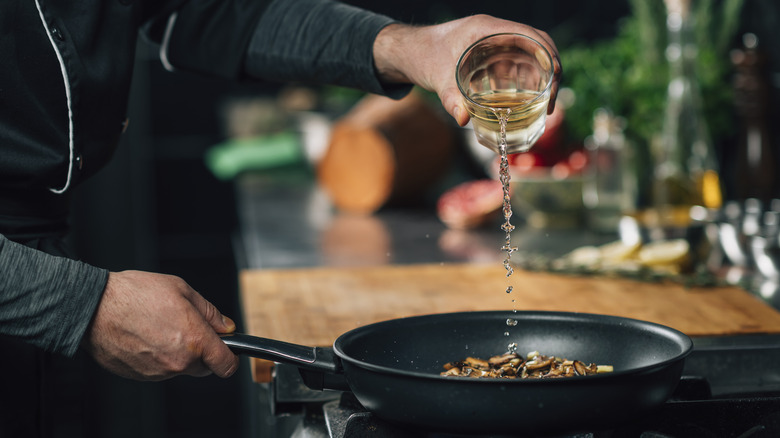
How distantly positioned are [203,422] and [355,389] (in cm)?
299

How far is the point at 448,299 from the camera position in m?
1.36

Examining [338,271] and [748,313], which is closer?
[748,313]

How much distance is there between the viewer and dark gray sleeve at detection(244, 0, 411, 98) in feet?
3.94

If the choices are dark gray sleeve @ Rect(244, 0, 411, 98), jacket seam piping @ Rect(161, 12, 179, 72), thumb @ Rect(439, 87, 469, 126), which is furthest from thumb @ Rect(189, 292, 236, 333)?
jacket seam piping @ Rect(161, 12, 179, 72)

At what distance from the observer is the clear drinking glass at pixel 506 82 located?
3.17ft

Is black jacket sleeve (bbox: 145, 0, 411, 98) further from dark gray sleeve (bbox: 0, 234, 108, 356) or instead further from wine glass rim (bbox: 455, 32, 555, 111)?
dark gray sleeve (bbox: 0, 234, 108, 356)

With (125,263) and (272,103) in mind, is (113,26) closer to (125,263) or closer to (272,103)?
(272,103)

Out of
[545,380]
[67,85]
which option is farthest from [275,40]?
[545,380]

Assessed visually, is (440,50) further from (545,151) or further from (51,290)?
(545,151)

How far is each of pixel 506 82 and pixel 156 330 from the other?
0.44 meters

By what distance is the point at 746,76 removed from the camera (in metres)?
1.76

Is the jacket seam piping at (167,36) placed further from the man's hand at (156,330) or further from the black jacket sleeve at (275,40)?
the man's hand at (156,330)

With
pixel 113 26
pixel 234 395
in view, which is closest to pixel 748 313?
pixel 113 26

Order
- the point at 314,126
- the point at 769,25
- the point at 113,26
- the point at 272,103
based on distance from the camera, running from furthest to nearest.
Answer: the point at 272,103 → the point at 314,126 → the point at 769,25 → the point at 113,26
